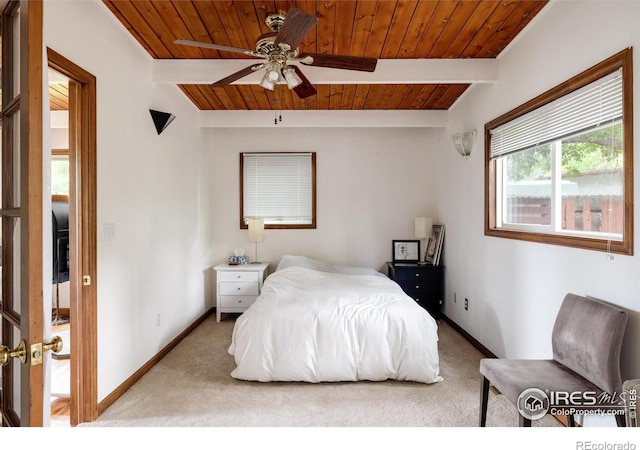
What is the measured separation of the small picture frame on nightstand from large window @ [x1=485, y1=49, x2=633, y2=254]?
1.64 metres

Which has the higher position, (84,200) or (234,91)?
(234,91)

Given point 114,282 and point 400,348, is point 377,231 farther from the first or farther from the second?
point 114,282

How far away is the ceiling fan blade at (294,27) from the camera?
1.68m

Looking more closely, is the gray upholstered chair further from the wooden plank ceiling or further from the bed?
the wooden plank ceiling

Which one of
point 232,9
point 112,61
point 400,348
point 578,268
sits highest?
point 232,9

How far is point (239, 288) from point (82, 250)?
2207 mm

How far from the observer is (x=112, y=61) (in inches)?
94.7

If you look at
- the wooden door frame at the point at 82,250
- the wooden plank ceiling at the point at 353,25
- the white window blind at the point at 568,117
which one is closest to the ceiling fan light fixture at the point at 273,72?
the wooden plank ceiling at the point at 353,25

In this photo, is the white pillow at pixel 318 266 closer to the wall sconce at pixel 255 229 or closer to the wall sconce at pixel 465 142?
the wall sconce at pixel 255 229

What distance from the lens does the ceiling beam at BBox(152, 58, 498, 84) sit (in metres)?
2.94

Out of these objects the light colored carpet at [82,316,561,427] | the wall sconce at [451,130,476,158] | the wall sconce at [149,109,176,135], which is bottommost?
the light colored carpet at [82,316,561,427]

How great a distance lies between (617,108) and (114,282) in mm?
3153

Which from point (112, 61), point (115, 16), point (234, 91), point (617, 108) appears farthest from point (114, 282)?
point (617, 108)

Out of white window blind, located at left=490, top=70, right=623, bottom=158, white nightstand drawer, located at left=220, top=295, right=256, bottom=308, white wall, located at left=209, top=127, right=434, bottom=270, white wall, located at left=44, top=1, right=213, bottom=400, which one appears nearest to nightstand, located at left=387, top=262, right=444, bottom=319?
white wall, located at left=209, top=127, right=434, bottom=270
